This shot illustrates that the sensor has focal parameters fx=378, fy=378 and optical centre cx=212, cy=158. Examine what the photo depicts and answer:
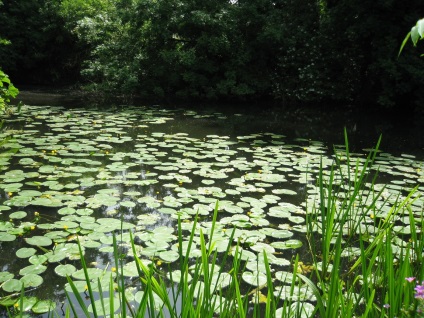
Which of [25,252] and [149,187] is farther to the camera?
[149,187]

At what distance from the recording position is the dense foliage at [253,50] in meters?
9.55

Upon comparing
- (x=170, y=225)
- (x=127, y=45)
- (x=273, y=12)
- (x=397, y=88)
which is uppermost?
(x=273, y=12)

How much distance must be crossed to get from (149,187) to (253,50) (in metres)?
8.00

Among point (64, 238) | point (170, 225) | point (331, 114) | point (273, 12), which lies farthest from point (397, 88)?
point (64, 238)

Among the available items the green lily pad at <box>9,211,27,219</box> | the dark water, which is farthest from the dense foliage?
the green lily pad at <box>9,211,27,219</box>

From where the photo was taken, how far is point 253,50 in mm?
10523

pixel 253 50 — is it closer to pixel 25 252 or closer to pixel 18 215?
pixel 18 215

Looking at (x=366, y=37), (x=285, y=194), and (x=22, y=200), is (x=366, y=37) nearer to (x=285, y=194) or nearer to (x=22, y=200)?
(x=285, y=194)

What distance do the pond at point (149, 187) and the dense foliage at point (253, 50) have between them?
3718 millimetres

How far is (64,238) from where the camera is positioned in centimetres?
232

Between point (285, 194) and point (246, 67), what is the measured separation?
7.83 m

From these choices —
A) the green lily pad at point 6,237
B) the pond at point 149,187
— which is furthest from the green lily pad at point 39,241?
the green lily pad at point 6,237

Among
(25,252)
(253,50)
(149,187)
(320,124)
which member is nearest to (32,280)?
(25,252)

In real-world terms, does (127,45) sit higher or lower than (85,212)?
higher
